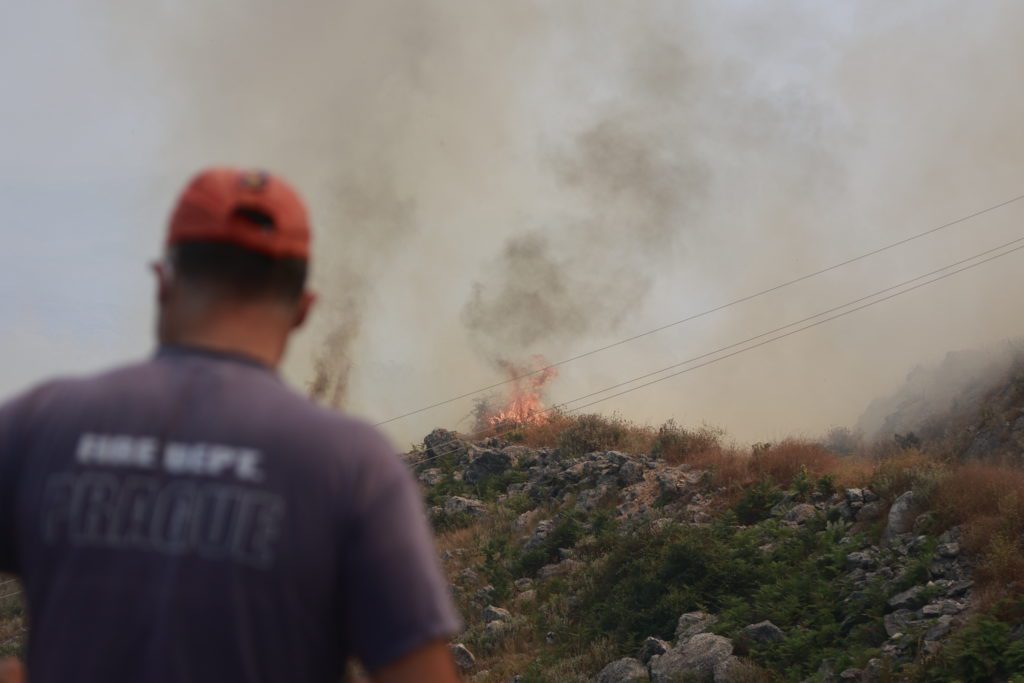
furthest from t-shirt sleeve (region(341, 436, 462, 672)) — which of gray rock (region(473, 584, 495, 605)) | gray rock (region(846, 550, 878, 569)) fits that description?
gray rock (region(473, 584, 495, 605))

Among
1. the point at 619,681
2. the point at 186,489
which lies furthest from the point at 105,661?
the point at 619,681

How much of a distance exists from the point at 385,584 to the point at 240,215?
2.15ft

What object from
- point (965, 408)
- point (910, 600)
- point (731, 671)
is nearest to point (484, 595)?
point (731, 671)

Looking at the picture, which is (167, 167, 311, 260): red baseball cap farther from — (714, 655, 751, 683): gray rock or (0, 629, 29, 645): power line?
A: (0, 629, 29, 645): power line

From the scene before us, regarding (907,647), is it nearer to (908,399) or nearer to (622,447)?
(622,447)

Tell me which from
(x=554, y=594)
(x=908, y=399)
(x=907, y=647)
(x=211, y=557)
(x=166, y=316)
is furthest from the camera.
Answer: (x=908, y=399)

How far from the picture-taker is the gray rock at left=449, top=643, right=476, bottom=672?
18594mm

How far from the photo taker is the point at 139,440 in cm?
169

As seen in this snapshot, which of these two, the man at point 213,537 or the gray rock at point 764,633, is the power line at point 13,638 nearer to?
the gray rock at point 764,633

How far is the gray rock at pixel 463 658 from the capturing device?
18594 millimetres

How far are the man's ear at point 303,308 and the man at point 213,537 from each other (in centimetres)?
19

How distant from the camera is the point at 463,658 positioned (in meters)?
18.7

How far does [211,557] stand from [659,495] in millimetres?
22451

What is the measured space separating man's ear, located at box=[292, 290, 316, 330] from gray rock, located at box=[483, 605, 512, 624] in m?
18.9
